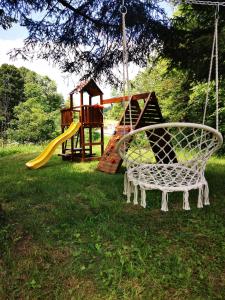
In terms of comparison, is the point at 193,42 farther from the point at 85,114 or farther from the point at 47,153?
the point at 47,153

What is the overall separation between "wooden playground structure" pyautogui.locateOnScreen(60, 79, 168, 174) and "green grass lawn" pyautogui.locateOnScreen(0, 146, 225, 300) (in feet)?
6.89

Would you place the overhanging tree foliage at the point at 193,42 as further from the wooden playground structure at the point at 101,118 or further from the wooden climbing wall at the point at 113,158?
the wooden climbing wall at the point at 113,158

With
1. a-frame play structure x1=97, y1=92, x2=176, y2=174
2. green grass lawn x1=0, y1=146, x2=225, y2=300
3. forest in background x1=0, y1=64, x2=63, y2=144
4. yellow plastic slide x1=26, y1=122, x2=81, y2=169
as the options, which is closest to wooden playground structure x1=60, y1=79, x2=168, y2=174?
a-frame play structure x1=97, y1=92, x2=176, y2=174

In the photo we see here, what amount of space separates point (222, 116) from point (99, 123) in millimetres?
4288

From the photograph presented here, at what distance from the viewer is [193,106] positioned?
12.3m

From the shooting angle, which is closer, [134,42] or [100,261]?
[100,261]

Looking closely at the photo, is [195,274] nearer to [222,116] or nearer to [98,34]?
[98,34]

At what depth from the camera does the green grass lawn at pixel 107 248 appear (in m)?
2.65

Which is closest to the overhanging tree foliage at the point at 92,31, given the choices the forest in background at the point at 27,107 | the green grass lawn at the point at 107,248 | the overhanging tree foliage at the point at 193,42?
the overhanging tree foliage at the point at 193,42

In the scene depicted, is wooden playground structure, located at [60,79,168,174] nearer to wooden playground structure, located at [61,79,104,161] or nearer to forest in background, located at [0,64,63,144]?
wooden playground structure, located at [61,79,104,161]

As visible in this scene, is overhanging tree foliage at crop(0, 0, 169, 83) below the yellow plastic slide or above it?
above

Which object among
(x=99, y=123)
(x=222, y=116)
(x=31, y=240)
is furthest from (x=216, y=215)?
(x=222, y=116)

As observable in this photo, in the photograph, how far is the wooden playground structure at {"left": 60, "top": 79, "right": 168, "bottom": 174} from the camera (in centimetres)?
665

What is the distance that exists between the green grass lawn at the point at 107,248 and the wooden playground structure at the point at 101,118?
2.10 m
